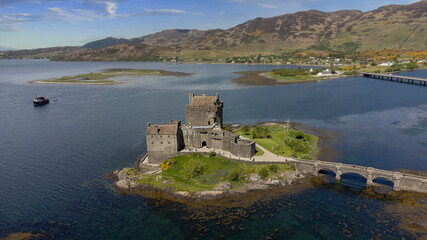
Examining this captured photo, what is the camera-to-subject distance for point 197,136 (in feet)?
248

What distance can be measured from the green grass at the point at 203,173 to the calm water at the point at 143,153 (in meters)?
6.12

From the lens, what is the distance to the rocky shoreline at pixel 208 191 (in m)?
58.3

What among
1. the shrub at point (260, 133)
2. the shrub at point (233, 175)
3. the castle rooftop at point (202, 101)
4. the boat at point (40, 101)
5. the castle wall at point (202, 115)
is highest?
the castle rooftop at point (202, 101)

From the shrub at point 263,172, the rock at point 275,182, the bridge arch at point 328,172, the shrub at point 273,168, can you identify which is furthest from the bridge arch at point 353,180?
the shrub at point 263,172

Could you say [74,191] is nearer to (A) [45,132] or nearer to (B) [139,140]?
(B) [139,140]

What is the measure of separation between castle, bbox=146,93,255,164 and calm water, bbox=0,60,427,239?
10.7 meters

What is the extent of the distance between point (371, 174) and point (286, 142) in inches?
929

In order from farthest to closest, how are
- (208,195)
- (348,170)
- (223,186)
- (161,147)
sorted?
1. (161,147)
2. (348,170)
3. (223,186)
4. (208,195)

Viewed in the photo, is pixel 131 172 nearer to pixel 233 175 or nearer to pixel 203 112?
pixel 233 175

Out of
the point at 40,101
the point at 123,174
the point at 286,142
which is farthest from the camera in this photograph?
the point at 40,101

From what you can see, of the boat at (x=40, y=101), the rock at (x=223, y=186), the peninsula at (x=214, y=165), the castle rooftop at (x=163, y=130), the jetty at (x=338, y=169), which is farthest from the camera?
the boat at (x=40, y=101)

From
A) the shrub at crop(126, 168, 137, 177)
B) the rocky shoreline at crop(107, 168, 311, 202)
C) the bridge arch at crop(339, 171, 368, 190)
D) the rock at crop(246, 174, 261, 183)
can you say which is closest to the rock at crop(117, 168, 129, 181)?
the rocky shoreline at crop(107, 168, 311, 202)

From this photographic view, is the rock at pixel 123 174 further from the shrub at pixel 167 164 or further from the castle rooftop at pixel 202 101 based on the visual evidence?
the castle rooftop at pixel 202 101

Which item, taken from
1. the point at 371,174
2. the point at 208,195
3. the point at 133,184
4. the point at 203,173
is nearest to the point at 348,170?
the point at 371,174
